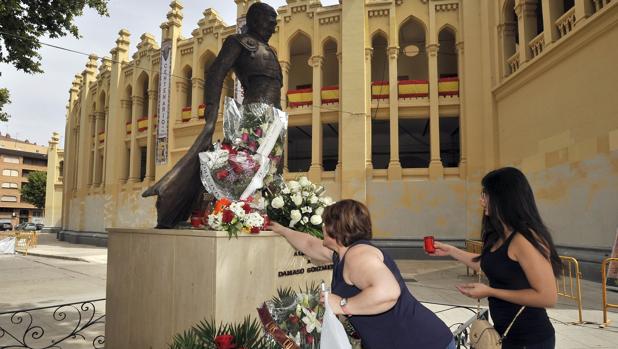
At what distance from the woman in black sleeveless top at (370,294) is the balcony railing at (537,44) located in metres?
13.9

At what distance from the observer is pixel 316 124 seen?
58.9 feet

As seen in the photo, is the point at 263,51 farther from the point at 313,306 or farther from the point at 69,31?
the point at 69,31

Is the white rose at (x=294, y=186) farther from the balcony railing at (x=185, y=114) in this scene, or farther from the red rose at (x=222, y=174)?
the balcony railing at (x=185, y=114)

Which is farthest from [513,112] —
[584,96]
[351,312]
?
[351,312]

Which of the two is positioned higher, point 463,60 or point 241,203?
point 463,60

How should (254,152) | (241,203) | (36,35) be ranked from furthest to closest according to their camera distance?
(36,35) → (254,152) → (241,203)

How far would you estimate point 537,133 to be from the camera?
13.6m

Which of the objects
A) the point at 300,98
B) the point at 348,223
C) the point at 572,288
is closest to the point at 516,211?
the point at 348,223

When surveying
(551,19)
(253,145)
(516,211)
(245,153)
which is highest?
(551,19)

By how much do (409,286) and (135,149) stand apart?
63.9ft

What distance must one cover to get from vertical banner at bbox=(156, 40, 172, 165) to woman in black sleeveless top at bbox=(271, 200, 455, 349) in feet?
68.1

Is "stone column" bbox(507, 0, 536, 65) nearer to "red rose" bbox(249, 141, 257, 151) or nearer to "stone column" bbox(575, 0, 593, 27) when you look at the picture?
"stone column" bbox(575, 0, 593, 27)

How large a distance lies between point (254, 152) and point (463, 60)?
15.6m

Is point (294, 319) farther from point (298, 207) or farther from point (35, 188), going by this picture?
point (35, 188)
